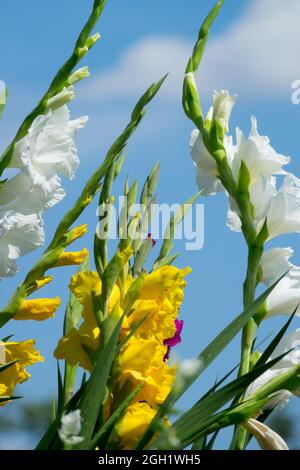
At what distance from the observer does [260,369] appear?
0.83 m

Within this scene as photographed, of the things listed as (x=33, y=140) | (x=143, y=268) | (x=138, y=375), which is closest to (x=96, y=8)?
(x=33, y=140)

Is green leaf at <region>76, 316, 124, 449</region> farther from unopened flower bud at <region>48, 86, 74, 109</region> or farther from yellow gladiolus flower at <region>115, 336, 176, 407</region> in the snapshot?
unopened flower bud at <region>48, 86, 74, 109</region>

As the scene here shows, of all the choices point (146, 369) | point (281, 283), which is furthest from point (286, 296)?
point (146, 369)

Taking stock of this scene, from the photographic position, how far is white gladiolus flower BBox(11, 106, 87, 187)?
968 millimetres

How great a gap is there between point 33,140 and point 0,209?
0.08 meters

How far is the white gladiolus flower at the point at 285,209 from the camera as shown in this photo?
1.07 m

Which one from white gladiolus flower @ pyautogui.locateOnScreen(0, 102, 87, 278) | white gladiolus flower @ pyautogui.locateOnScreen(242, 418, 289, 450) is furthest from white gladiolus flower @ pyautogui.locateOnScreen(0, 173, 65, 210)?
white gladiolus flower @ pyautogui.locateOnScreen(242, 418, 289, 450)

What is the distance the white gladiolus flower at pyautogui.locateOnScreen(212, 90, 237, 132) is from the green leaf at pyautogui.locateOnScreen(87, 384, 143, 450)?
0.36m

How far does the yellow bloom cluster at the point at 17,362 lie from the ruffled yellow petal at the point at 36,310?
0.11 ft

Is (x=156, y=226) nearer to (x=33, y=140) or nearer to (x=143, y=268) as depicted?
(x=143, y=268)

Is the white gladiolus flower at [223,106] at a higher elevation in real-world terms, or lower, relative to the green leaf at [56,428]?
higher

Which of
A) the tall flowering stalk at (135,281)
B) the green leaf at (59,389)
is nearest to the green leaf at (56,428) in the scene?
the tall flowering stalk at (135,281)

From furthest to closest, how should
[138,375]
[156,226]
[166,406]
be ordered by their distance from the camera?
1. [156,226]
2. [138,375]
3. [166,406]

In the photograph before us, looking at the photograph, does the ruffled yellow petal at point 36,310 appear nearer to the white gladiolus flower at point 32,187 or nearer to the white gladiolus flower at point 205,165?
the white gladiolus flower at point 32,187
